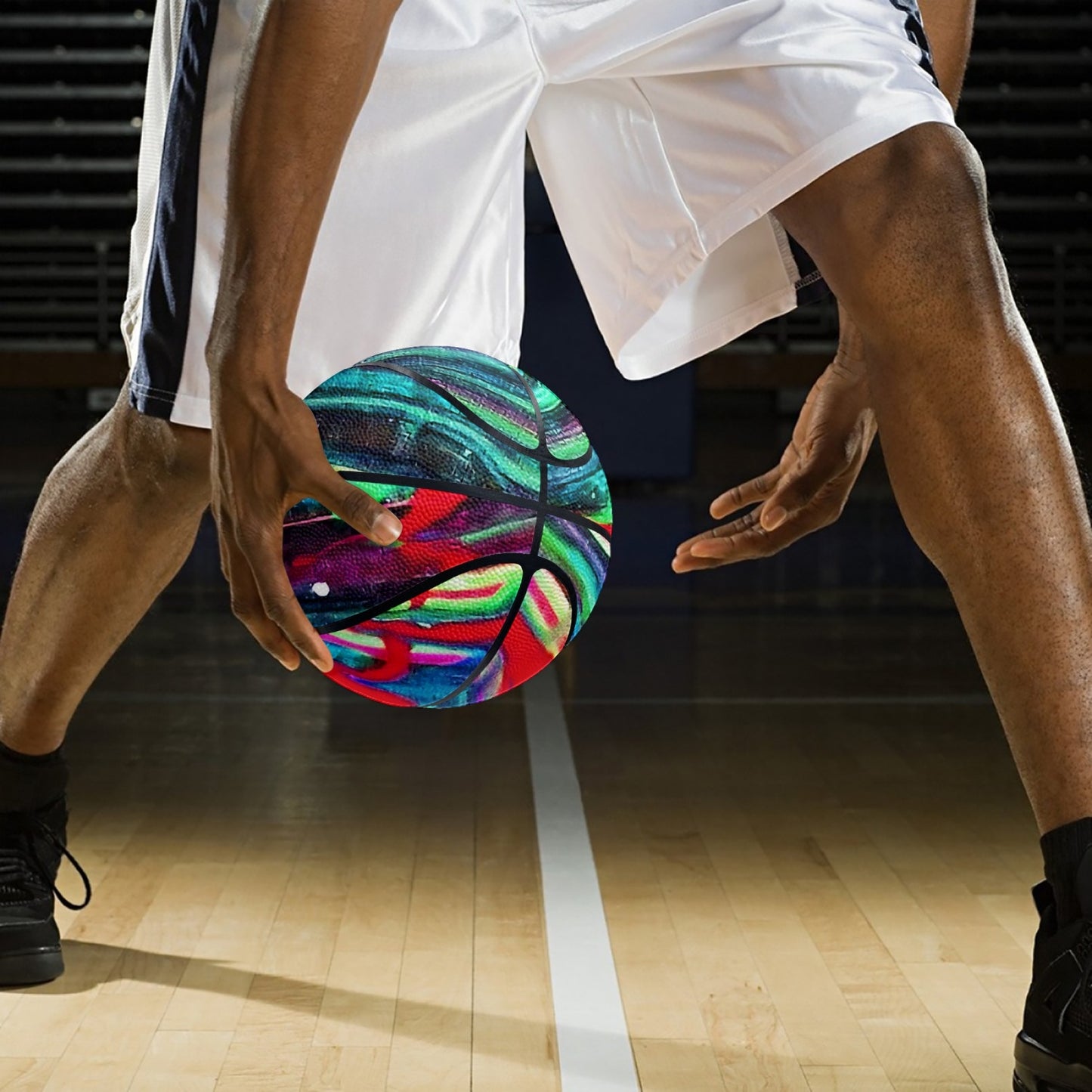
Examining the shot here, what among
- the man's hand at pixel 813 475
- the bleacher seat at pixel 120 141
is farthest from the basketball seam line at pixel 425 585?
the bleacher seat at pixel 120 141

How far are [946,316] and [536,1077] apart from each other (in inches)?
28.3

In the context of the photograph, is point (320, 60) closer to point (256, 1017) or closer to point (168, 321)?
A: point (168, 321)

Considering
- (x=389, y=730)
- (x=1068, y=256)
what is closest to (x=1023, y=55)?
(x=1068, y=256)

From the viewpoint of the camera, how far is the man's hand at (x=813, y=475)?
167 centimetres

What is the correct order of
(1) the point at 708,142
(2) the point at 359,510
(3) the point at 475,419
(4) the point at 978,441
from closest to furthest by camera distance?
(2) the point at 359,510
(4) the point at 978,441
(3) the point at 475,419
(1) the point at 708,142

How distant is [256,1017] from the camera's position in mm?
1630

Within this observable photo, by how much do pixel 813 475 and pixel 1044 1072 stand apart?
60 centimetres

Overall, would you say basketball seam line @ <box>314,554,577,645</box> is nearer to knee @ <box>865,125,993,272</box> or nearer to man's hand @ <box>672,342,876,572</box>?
man's hand @ <box>672,342,876,572</box>

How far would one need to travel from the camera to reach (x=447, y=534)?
1.44 m

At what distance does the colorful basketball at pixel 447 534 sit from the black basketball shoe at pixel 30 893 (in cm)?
50

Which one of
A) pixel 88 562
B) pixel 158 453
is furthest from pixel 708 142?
pixel 88 562

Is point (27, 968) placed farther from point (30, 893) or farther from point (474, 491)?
point (474, 491)

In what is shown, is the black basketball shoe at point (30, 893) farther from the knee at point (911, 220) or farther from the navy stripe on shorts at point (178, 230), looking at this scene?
the knee at point (911, 220)

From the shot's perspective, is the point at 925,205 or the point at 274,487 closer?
the point at 274,487
